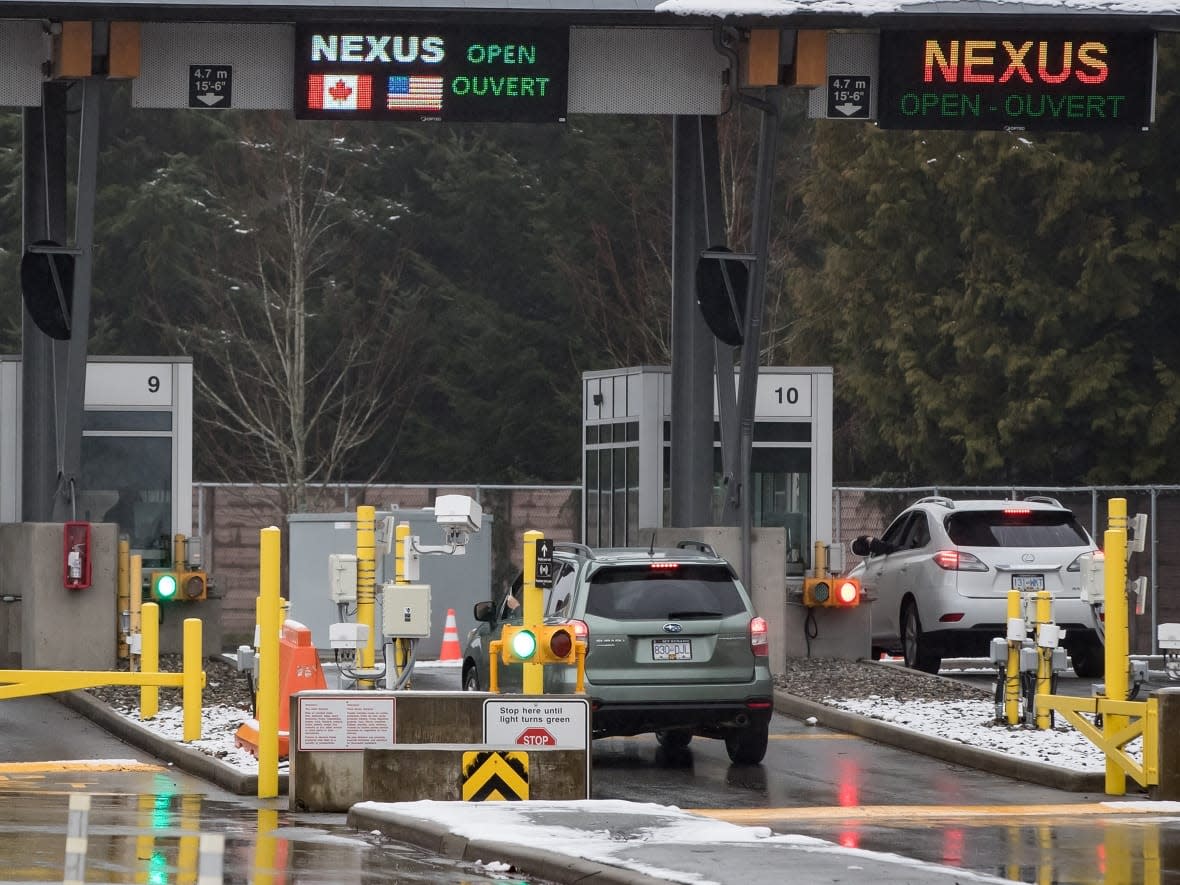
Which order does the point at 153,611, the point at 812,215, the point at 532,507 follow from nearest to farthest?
the point at 153,611 → the point at 532,507 → the point at 812,215

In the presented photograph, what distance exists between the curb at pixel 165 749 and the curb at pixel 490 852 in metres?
2.01

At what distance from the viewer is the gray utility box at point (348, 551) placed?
93.0 ft

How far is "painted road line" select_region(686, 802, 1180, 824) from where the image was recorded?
14.6 m

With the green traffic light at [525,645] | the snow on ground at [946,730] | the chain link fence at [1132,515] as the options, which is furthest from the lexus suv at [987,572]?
the green traffic light at [525,645]

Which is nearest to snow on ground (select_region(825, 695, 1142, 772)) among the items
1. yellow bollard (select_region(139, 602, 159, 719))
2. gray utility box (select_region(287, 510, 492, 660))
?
yellow bollard (select_region(139, 602, 159, 719))

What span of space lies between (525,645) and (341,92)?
7.83m

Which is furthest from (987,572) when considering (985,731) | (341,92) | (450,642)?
(341,92)

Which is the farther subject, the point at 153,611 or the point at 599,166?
the point at 599,166

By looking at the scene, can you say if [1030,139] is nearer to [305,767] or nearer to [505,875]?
[305,767]

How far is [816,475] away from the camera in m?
27.1

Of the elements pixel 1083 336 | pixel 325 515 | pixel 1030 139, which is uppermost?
pixel 1030 139

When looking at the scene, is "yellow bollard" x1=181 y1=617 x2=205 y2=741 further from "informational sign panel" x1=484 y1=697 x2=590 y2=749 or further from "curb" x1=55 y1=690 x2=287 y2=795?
"informational sign panel" x1=484 y1=697 x2=590 y2=749

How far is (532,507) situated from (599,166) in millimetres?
14416

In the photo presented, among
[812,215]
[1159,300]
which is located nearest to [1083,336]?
[1159,300]
